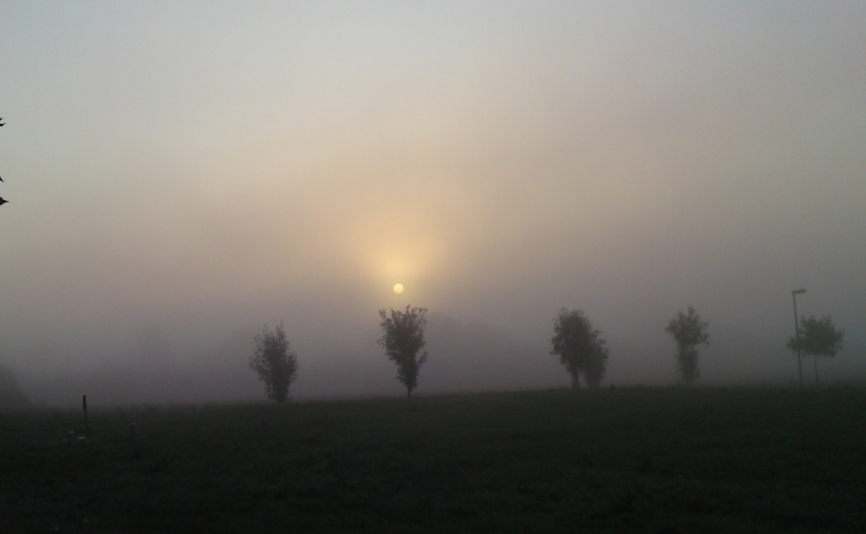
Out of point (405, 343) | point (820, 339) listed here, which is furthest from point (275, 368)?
point (820, 339)

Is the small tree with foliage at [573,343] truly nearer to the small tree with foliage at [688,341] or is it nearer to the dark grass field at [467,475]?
the small tree with foliage at [688,341]

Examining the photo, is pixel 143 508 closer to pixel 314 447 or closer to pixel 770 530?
pixel 314 447

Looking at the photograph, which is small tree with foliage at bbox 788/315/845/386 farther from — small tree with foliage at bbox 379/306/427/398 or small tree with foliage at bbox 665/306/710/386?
small tree with foliage at bbox 379/306/427/398

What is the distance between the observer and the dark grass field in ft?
48.4

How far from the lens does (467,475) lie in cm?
1991

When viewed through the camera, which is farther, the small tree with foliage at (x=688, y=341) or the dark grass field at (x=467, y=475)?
the small tree with foliage at (x=688, y=341)

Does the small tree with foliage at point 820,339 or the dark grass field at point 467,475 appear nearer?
the dark grass field at point 467,475

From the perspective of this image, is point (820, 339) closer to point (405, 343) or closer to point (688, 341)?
point (688, 341)

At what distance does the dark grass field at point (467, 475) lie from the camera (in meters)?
14.7

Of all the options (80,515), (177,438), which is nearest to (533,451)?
(80,515)

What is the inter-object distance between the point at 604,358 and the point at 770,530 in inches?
3341

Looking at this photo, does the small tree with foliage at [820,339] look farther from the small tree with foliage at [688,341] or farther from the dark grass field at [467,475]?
the dark grass field at [467,475]

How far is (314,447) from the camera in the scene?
2697cm

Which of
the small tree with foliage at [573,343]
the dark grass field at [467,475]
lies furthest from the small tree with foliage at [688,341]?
the dark grass field at [467,475]
